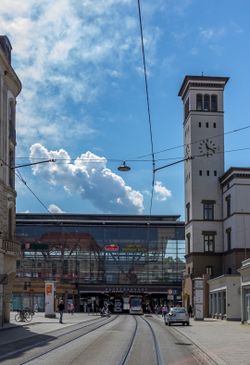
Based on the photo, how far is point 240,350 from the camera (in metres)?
22.6

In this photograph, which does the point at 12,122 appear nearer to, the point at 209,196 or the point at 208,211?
the point at 209,196

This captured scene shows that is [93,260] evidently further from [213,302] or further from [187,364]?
[187,364]

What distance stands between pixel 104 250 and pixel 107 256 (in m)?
1.12

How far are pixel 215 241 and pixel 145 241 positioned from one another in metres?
28.7

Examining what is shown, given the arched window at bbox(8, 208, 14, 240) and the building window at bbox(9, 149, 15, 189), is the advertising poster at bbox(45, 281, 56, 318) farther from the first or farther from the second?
the building window at bbox(9, 149, 15, 189)

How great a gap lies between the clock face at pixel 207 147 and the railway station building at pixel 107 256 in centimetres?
2832

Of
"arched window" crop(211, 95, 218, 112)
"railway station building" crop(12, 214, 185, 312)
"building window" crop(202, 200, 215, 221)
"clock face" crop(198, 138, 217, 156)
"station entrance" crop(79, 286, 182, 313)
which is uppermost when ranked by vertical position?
"arched window" crop(211, 95, 218, 112)

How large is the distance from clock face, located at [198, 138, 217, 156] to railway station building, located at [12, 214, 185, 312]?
28.3 metres

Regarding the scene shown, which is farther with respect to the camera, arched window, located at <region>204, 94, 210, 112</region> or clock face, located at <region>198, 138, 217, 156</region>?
arched window, located at <region>204, 94, 210, 112</region>

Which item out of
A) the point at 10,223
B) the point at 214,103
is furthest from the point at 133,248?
the point at 10,223

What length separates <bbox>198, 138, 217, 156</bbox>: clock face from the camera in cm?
8269

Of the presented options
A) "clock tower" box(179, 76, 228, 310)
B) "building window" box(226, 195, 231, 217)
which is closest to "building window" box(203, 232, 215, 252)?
"clock tower" box(179, 76, 228, 310)

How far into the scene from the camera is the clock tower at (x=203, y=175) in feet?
266

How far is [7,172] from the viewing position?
44.0 meters
